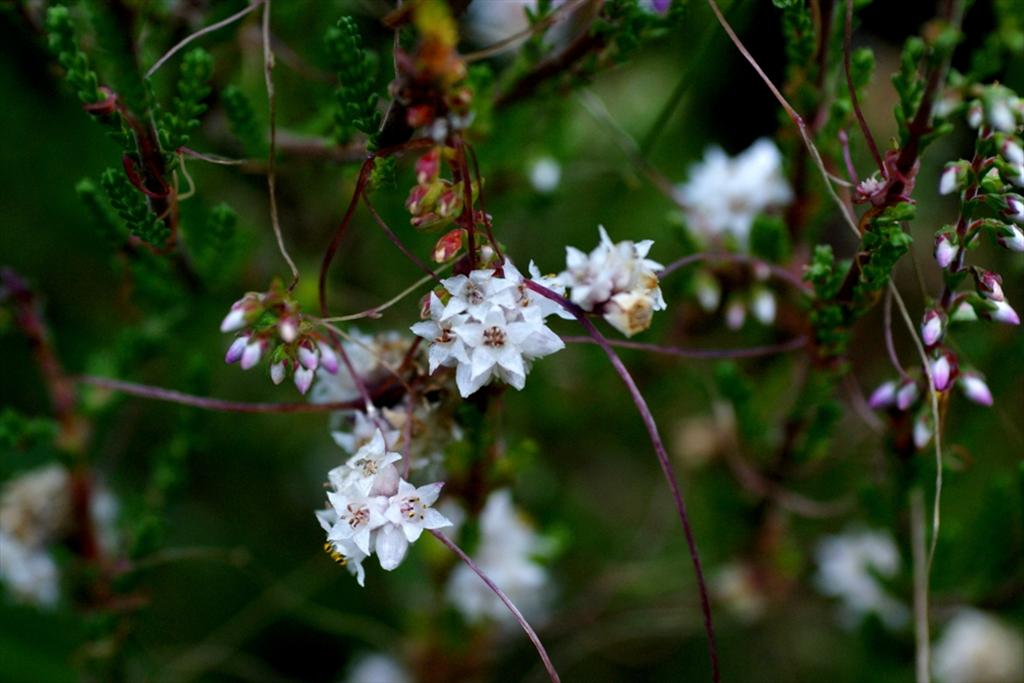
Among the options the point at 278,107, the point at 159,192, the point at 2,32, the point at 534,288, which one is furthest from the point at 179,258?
the point at 2,32

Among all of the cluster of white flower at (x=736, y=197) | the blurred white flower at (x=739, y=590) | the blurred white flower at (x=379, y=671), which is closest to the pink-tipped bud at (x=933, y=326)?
the cluster of white flower at (x=736, y=197)

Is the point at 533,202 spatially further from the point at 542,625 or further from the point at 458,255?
the point at 542,625

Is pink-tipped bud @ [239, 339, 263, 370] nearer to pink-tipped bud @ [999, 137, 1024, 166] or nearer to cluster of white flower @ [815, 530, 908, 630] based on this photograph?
pink-tipped bud @ [999, 137, 1024, 166]

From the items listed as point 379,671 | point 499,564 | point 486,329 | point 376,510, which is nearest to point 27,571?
point 379,671

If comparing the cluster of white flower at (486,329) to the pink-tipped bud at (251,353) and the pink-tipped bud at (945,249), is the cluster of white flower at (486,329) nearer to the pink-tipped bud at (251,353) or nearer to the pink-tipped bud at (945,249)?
the pink-tipped bud at (251,353)

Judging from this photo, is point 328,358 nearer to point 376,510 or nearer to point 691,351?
point 376,510

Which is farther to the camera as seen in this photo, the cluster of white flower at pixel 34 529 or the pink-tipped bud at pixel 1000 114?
the cluster of white flower at pixel 34 529
